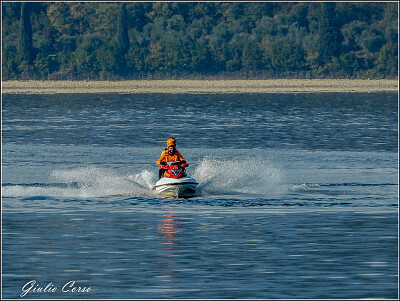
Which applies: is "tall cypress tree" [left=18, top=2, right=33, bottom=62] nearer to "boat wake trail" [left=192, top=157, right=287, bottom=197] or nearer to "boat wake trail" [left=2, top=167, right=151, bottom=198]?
"boat wake trail" [left=2, top=167, right=151, bottom=198]

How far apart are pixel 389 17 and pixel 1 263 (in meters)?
153

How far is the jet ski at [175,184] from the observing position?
34625mm

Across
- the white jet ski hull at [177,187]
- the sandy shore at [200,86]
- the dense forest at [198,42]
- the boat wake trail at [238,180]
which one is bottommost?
the sandy shore at [200,86]

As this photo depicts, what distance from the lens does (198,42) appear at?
518 ft

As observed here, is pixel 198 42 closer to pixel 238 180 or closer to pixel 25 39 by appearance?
pixel 25 39

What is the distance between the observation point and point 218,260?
81.0 ft

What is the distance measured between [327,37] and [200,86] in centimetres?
1811

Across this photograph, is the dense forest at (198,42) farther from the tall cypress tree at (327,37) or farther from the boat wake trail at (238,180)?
the boat wake trail at (238,180)

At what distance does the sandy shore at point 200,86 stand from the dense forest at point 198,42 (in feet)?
4.02

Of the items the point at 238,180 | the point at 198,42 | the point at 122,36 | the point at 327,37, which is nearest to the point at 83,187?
the point at 238,180

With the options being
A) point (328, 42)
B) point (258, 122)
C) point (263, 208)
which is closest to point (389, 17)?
point (328, 42)

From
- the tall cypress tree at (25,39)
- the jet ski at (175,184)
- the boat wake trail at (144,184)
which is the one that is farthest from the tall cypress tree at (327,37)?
the jet ski at (175,184)

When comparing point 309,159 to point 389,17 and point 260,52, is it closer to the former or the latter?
point 260,52

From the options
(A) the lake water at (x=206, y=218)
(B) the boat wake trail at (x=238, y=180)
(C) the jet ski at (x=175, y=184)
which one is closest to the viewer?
(A) the lake water at (x=206, y=218)
